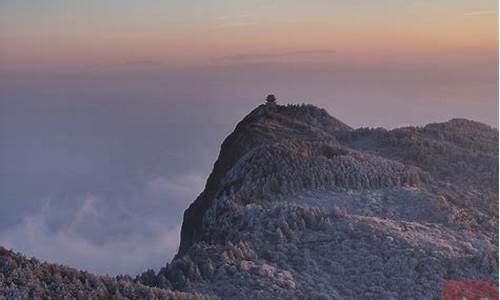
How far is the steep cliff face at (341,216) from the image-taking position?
6.49m

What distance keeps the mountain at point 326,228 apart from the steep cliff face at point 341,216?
0.01m

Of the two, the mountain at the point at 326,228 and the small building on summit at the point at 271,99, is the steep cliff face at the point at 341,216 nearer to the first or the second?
the mountain at the point at 326,228

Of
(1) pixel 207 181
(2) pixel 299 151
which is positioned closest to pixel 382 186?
(2) pixel 299 151

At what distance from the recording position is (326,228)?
7.57 metres

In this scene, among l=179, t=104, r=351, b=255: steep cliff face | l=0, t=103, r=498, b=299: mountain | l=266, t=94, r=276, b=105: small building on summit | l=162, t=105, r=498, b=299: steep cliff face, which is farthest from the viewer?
l=266, t=94, r=276, b=105: small building on summit

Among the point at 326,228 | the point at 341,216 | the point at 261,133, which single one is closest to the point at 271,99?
the point at 261,133

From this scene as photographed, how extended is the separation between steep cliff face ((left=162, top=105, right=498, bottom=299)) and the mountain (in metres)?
0.01

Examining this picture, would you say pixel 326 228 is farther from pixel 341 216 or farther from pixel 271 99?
pixel 271 99

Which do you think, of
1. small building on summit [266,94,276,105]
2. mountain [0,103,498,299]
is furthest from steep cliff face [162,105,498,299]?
small building on summit [266,94,276,105]

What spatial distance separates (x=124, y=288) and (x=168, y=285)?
97cm

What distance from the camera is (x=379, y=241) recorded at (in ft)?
23.9

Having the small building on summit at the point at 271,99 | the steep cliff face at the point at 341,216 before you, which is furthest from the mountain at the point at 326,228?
the small building on summit at the point at 271,99

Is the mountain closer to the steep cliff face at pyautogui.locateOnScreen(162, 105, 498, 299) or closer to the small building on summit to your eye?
the steep cliff face at pyautogui.locateOnScreen(162, 105, 498, 299)

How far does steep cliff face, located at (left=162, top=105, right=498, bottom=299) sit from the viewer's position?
255 inches
